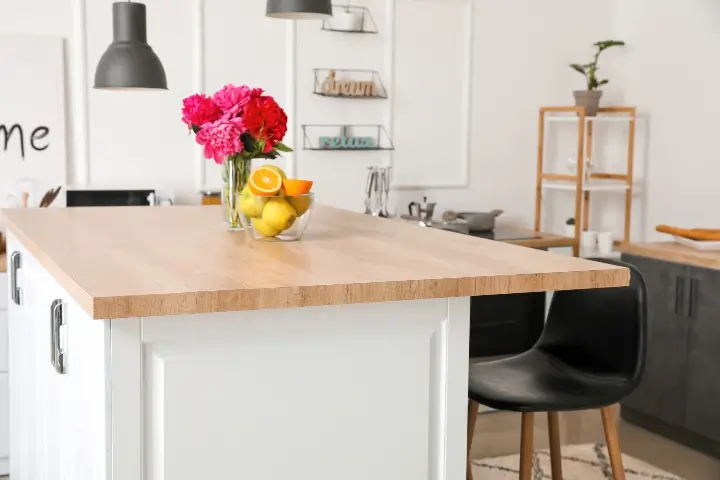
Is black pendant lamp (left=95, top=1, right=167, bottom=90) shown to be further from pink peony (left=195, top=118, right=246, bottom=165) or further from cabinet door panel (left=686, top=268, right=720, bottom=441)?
cabinet door panel (left=686, top=268, right=720, bottom=441)

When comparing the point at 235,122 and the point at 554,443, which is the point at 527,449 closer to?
the point at 554,443

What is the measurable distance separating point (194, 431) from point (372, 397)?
0.36 metres

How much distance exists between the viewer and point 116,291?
1.52 m

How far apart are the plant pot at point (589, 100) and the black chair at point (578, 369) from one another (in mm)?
2455

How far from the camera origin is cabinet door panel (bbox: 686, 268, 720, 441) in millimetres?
3676

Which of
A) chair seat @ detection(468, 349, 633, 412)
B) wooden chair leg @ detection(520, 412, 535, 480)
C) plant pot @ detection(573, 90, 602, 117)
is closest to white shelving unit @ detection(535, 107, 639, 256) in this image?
plant pot @ detection(573, 90, 602, 117)

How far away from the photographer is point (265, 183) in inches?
89.6

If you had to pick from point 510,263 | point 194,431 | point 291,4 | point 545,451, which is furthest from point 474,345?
point 194,431

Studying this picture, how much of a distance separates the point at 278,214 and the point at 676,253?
220 cm

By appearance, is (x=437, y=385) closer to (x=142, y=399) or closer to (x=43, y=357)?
(x=142, y=399)

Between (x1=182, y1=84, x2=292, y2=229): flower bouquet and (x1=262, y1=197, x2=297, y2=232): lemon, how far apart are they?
6.7 inches

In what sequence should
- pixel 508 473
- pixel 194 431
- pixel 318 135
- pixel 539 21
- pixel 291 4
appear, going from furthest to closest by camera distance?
pixel 539 21 < pixel 318 135 < pixel 508 473 < pixel 291 4 < pixel 194 431

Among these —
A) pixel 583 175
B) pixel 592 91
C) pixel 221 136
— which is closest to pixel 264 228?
pixel 221 136

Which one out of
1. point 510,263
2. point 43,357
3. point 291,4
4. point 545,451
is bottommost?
point 545,451
